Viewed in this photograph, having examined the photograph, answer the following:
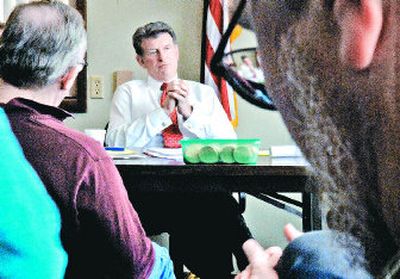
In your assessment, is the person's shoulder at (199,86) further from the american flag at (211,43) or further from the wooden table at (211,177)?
the wooden table at (211,177)

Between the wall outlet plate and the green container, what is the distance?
1.60 m

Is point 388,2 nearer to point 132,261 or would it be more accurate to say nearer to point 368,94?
point 368,94

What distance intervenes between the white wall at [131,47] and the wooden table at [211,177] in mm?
1469

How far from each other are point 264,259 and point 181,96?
2007 millimetres

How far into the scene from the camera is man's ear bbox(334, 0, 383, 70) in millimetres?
358

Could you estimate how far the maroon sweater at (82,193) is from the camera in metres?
1.20

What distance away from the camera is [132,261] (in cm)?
132

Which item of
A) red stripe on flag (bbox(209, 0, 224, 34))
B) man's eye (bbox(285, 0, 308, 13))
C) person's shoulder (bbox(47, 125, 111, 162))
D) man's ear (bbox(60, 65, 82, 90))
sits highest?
red stripe on flag (bbox(209, 0, 224, 34))

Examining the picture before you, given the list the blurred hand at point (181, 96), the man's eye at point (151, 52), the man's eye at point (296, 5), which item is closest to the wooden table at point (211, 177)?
the blurred hand at point (181, 96)

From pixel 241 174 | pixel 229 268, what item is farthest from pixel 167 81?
pixel 241 174

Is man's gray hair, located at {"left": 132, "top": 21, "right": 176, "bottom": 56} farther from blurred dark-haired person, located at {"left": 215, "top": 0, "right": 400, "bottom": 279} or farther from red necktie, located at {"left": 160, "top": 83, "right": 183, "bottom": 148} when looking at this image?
blurred dark-haired person, located at {"left": 215, "top": 0, "right": 400, "bottom": 279}

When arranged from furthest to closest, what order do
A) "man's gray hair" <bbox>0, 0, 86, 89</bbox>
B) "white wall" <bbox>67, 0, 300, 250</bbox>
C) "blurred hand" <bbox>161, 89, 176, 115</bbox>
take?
"white wall" <bbox>67, 0, 300, 250</bbox> → "blurred hand" <bbox>161, 89, 176, 115</bbox> → "man's gray hair" <bbox>0, 0, 86, 89</bbox>

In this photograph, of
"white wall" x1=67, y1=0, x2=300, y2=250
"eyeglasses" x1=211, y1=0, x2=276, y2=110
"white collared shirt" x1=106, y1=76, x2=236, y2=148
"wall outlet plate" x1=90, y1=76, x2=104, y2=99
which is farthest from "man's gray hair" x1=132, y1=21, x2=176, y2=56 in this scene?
"eyeglasses" x1=211, y1=0, x2=276, y2=110

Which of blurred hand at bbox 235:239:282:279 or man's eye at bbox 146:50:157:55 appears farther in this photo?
man's eye at bbox 146:50:157:55
